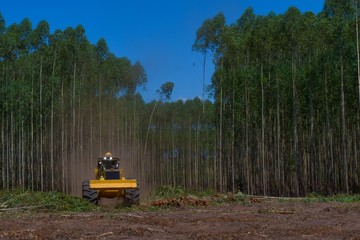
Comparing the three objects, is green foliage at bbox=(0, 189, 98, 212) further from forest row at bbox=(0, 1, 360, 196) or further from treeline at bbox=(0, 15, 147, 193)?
treeline at bbox=(0, 15, 147, 193)

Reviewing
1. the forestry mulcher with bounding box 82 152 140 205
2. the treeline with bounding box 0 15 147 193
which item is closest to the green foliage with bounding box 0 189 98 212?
the forestry mulcher with bounding box 82 152 140 205

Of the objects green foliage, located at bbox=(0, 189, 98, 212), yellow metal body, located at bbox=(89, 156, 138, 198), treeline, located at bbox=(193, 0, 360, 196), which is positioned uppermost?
treeline, located at bbox=(193, 0, 360, 196)

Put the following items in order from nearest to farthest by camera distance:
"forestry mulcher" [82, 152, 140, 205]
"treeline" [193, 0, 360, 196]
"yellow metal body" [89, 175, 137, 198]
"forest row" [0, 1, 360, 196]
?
"forestry mulcher" [82, 152, 140, 205] < "yellow metal body" [89, 175, 137, 198] < "treeline" [193, 0, 360, 196] < "forest row" [0, 1, 360, 196]

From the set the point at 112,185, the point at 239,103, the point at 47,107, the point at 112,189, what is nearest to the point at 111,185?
the point at 112,185

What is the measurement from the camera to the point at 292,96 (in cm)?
3077

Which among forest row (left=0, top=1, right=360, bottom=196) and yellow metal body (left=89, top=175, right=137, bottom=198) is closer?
yellow metal body (left=89, top=175, right=137, bottom=198)

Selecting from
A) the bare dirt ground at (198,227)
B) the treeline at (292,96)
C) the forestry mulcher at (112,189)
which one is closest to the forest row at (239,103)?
the treeline at (292,96)

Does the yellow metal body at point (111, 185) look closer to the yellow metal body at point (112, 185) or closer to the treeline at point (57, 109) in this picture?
the yellow metal body at point (112, 185)

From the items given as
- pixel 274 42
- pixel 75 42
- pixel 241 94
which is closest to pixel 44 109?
pixel 75 42

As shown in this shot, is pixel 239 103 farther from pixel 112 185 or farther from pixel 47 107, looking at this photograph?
pixel 112 185

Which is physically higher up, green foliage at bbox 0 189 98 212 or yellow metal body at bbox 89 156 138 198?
yellow metal body at bbox 89 156 138 198

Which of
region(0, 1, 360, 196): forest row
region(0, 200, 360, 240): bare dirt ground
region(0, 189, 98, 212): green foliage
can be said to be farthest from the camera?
region(0, 1, 360, 196): forest row

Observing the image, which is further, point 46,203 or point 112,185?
point 112,185

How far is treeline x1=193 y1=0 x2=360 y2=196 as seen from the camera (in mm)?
27766
